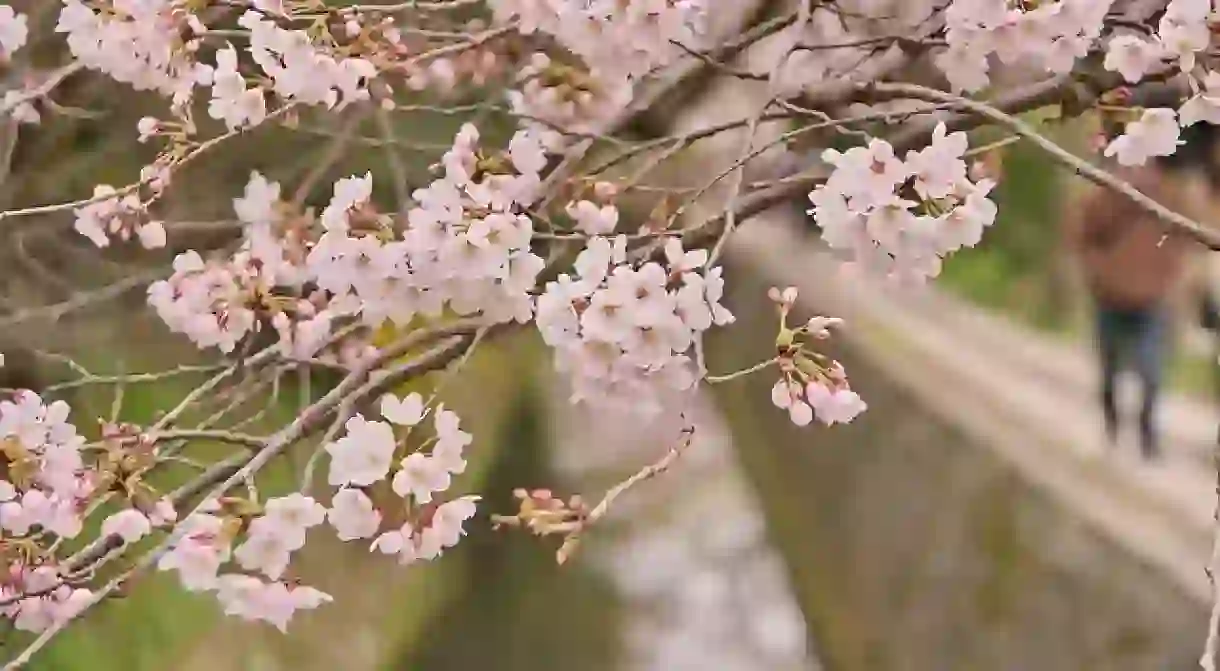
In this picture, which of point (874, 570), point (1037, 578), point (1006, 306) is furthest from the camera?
point (1006, 306)

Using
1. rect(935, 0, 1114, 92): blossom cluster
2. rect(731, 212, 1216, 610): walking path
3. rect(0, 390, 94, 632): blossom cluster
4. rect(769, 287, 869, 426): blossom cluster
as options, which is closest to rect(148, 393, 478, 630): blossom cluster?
rect(0, 390, 94, 632): blossom cluster

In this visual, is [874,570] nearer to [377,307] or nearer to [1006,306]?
[1006,306]

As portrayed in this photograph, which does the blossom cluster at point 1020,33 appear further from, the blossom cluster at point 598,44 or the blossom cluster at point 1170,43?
the blossom cluster at point 598,44

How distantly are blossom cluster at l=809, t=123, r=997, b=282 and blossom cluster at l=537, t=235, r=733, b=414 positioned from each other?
0.10 m

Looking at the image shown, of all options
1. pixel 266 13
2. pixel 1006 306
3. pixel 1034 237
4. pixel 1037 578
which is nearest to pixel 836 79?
pixel 266 13

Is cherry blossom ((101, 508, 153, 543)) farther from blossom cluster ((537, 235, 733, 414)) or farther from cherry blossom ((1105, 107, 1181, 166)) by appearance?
cherry blossom ((1105, 107, 1181, 166))

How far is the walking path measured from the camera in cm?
180

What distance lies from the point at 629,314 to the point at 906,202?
20cm

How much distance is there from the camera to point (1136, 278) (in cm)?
196

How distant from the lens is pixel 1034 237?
2.31 meters

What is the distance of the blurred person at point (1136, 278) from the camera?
1715 millimetres

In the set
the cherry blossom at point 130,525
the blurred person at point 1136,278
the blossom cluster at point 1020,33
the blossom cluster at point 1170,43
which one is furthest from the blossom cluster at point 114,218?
the blurred person at point 1136,278

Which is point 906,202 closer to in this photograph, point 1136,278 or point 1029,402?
point 1136,278

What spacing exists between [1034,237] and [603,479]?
1295 millimetres
